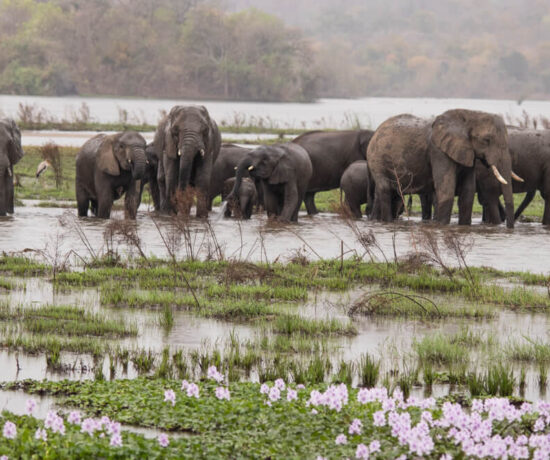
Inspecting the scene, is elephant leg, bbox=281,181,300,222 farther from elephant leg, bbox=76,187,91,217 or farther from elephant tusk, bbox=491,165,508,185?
elephant leg, bbox=76,187,91,217

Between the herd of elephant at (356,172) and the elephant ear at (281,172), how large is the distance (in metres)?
0.02

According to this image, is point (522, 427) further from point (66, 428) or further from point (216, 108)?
point (216, 108)

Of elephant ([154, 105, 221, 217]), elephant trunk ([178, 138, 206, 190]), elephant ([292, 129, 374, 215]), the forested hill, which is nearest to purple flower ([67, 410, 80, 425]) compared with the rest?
elephant ([154, 105, 221, 217])

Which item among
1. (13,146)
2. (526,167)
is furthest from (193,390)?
(526,167)

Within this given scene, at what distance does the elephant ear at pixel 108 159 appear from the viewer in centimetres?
1775

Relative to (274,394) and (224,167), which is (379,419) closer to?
(274,394)

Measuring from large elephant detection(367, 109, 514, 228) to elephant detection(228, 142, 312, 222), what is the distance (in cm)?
134

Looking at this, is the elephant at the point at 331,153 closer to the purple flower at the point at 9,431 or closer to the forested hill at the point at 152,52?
the purple flower at the point at 9,431

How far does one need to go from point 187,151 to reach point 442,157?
4.21 metres

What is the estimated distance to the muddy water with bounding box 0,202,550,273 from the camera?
1409cm

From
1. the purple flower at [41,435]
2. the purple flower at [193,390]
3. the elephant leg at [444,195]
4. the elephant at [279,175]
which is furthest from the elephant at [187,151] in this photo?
the purple flower at [41,435]

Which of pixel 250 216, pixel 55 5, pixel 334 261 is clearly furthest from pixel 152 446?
pixel 55 5

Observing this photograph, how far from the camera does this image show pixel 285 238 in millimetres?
16328

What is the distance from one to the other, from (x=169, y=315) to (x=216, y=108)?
85.1m
